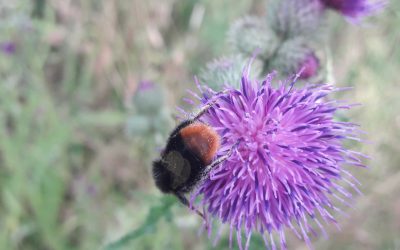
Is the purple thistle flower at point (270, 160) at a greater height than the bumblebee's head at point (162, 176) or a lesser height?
lesser

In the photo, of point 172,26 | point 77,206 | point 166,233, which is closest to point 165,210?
point 166,233

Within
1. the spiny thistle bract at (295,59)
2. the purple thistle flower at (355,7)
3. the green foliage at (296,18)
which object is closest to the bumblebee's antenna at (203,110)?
the spiny thistle bract at (295,59)

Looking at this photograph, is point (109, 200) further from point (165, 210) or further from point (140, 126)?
point (165, 210)

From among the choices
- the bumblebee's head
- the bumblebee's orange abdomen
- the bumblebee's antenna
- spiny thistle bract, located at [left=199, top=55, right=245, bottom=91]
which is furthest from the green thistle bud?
the bumblebee's head

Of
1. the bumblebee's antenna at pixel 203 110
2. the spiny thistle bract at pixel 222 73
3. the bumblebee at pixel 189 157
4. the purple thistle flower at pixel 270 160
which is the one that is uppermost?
the spiny thistle bract at pixel 222 73

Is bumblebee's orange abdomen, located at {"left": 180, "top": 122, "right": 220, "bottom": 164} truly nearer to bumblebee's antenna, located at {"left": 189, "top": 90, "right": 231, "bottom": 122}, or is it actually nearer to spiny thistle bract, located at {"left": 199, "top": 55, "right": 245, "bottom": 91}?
bumblebee's antenna, located at {"left": 189, "top": 90, "right": 231, "bottom": 122}

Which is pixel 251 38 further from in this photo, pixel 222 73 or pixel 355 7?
pixel 355 7

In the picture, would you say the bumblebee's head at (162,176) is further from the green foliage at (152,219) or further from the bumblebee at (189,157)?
the green foliage at (152,219)
